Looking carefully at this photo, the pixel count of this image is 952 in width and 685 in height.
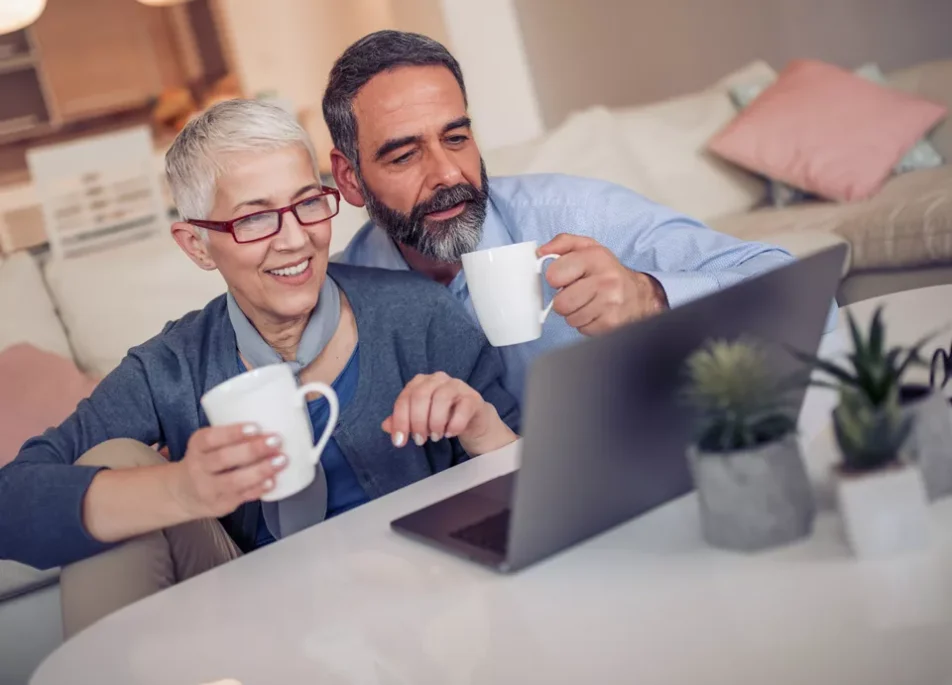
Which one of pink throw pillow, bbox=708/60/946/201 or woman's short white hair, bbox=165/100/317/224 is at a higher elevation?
woman's short white hair, bbox=165/100/317/224

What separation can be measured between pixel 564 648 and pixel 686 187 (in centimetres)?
302

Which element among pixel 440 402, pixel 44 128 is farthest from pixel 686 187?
pixel 44 128

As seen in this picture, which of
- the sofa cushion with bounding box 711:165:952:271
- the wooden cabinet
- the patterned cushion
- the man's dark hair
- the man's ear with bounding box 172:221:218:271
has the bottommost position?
the sofa cushion with bounding box 711:165:952:271

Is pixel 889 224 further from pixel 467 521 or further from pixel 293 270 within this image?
pixel 467 521

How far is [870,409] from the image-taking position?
2.16 ft

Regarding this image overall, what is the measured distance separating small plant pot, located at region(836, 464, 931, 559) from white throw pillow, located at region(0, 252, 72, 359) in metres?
2.24

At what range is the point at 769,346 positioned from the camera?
81 cm

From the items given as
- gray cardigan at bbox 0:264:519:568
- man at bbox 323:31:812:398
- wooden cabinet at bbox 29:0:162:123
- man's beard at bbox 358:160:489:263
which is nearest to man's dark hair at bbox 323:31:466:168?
man at bbox 323:31:812:398

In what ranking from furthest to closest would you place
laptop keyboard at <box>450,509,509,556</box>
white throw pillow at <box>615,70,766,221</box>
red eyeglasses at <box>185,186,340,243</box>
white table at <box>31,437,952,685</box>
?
white throw pillow at <box>615,70,766,221</box>, red eyeglasses at <box>185,186,340,243</box>, laptop keyboard at <box>450,509,509,556</box>, white table at <box>31,437,952,685</box>

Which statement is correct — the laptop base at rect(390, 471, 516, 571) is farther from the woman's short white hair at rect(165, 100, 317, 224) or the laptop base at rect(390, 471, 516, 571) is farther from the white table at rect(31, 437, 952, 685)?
the woman's short white hair at rect(165, 100, 317, 224)

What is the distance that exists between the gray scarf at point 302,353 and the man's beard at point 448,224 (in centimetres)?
23

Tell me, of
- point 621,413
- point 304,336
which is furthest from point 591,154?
point 621,413

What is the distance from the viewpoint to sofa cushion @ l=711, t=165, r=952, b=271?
2.80 m

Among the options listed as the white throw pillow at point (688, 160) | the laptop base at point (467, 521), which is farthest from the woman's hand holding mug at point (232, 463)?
the white throw pillow at point (688, 160)
